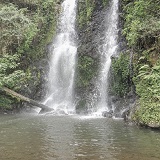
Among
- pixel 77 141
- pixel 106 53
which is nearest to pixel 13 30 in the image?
pixel 106 53

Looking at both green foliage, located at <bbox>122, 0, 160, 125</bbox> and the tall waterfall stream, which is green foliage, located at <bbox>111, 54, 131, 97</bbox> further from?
green foliage, located at <bbox>122, 0, 160, 125</bbox>

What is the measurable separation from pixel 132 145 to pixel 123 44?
10059 millimetres

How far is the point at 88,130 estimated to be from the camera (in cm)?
1103

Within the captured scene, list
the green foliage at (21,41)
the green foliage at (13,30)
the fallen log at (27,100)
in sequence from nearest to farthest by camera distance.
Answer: the fallen log at (27,100) → the green foliage at (21,41) → the green foliage at (13,30)

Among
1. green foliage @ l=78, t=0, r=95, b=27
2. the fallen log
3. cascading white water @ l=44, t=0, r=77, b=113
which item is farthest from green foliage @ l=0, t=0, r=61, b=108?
green foliage @ l=78, t=0, r=95, b=27

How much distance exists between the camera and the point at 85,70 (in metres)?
18.8

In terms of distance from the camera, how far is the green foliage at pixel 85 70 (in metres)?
18.5

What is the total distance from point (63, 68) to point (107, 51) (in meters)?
3.44

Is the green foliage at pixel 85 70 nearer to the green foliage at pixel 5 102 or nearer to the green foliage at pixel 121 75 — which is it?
the green foliage at pixel 121 75

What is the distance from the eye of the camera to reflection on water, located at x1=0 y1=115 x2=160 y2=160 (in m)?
7.62

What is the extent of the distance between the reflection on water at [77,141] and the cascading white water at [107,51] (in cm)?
464

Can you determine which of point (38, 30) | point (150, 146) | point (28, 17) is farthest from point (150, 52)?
point (28, 17)

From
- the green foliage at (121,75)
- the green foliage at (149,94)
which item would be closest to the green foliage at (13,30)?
the green foliage at (121,75)

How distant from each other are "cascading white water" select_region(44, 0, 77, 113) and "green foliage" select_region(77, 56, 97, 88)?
2.05 ft
